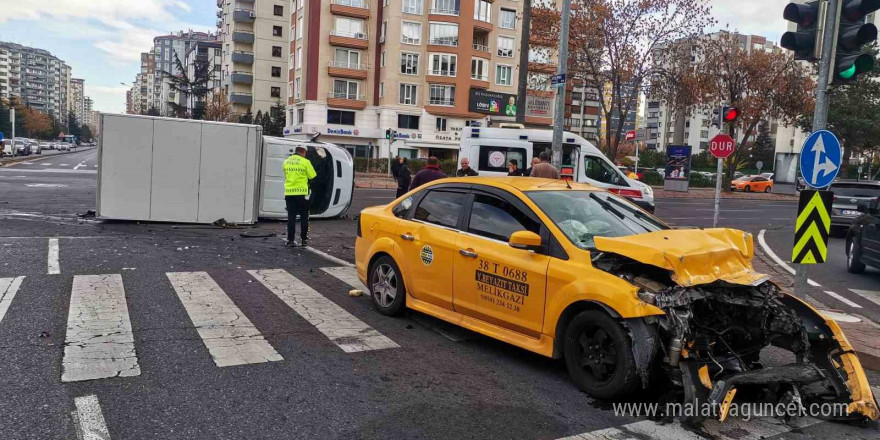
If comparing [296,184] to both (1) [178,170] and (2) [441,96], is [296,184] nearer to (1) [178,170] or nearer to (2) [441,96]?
(1) [178,170]

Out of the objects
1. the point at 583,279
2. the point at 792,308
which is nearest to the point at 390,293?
the point at 583,279

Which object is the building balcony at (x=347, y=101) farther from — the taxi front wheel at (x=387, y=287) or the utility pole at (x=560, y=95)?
the taxi front wheel at (x=387, y=287)

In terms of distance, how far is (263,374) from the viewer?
466 cm

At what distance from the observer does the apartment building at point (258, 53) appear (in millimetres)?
78938

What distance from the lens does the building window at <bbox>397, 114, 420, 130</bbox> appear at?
5753 centimetres

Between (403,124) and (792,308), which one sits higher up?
(403,124)

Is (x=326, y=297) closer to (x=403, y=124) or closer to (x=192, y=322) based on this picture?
(x=192, y=322)

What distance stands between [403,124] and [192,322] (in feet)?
173

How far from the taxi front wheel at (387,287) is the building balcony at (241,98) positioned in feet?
261

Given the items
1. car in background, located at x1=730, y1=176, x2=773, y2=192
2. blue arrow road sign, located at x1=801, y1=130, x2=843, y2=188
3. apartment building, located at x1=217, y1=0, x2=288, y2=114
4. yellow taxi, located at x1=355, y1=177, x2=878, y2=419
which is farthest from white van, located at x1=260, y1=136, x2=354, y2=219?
apartment building, located at x1=217, y1=0, x2=288, y2=114

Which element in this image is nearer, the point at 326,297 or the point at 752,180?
the point at 326,297

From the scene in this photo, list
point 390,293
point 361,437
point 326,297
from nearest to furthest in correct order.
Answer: point 361,437 < point 390,293 < point 326,297

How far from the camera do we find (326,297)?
24.1 ft

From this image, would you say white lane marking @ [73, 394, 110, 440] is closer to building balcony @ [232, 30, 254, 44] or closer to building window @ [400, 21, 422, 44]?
building window @ [400, 21, 422, 44]
